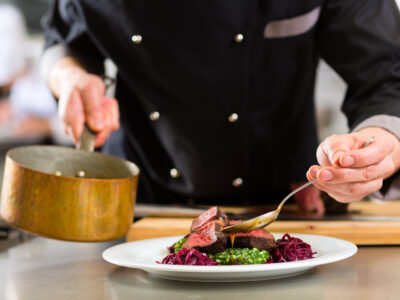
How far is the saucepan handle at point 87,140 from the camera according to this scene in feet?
4.31

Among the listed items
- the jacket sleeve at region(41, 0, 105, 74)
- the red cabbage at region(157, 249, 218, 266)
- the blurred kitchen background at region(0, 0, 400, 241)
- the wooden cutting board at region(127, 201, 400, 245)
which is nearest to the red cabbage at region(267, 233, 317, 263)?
the red cabbage at region(157, 249, 218, 266)

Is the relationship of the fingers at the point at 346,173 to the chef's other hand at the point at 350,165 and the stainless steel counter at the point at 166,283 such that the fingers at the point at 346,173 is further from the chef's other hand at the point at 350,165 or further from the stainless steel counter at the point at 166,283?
the stainless steel counter at the point at 166,283

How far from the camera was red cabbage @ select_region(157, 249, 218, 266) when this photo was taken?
910mm

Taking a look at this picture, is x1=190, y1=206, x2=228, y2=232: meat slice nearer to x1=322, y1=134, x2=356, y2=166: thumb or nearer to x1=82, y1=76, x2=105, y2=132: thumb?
x1=322, y1=134, x2=356, y2=166: thumb

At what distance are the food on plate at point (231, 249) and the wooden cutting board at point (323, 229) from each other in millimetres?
219

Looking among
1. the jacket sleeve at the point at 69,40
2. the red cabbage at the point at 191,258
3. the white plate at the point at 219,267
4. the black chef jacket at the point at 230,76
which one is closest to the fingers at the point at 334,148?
the white plate at the point at 219,267

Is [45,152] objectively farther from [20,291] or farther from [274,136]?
[274,136]

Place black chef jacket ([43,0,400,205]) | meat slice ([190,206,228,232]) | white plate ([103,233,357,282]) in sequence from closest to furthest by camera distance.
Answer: white plate ([103,233,357,282])
meat slice ([190,206,228,232])
black chef jacket ([43,0,400,205])

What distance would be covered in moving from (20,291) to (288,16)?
1024 mm

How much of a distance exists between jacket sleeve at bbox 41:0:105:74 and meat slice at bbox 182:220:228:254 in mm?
880

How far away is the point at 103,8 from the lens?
61.0 inches

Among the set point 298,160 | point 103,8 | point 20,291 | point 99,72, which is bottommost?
point 20,291

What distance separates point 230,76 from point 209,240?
0.70 metres

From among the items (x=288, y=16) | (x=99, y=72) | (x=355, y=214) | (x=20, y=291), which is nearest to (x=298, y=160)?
(x=355, y=214)
